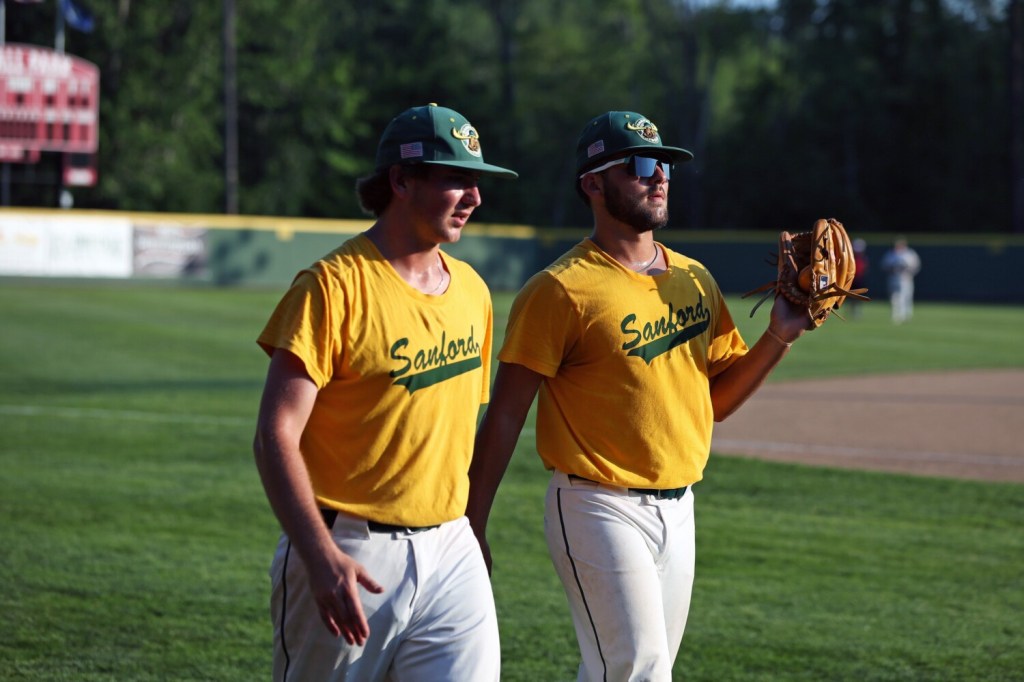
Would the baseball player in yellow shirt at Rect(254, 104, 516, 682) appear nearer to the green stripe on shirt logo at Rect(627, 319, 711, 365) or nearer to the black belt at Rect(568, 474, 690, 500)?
the black belt at Rect(568, 474, 690, 500)

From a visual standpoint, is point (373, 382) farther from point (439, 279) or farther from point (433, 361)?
point (439, 279)

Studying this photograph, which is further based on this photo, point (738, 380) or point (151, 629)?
point (151, 629)

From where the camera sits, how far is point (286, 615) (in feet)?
10.5

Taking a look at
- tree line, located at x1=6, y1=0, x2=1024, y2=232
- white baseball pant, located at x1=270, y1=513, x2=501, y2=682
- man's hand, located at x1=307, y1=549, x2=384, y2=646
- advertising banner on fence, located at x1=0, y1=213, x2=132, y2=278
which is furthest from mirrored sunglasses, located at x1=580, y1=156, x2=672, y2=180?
tree line, located at x1=6, y1=0, x2=1024, y2=232

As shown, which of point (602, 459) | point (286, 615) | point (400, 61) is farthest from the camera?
point (400, 61)

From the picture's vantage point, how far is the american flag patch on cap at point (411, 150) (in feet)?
10.8

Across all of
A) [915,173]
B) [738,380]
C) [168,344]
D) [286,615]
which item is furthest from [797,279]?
[915,173]

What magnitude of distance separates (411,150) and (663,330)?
0.99 m

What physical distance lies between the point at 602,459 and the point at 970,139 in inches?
2012

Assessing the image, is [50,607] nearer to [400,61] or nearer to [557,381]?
[557,381]

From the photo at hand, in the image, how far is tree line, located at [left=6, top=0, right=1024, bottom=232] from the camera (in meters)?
42.8

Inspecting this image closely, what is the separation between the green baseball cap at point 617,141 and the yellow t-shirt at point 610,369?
0.29 metres

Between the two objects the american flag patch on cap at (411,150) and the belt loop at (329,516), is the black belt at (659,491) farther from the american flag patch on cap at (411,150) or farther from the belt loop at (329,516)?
the american flag patch on cap at (411,150)

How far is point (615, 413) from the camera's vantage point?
12.3ft
